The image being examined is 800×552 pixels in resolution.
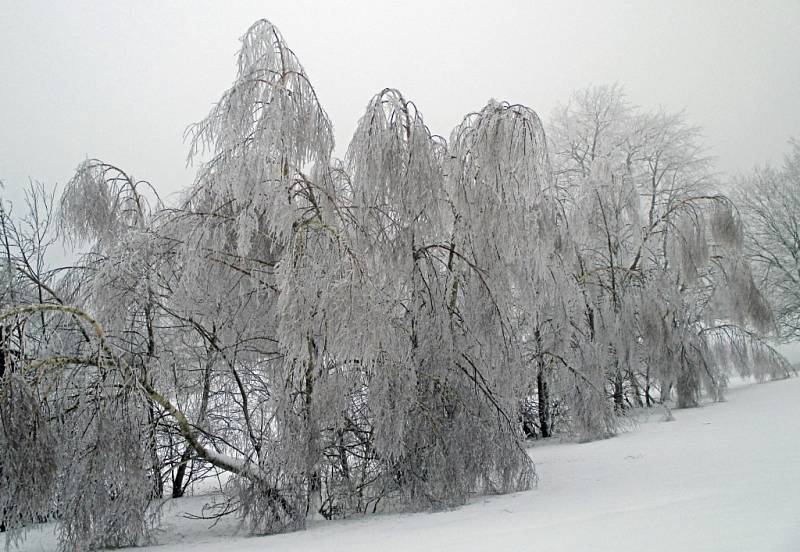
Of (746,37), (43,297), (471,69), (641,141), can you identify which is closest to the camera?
(43,297)

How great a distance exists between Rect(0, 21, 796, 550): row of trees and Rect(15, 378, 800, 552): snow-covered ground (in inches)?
16.7

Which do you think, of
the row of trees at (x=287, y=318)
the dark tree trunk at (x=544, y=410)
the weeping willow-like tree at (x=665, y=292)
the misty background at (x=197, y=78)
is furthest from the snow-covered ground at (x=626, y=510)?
the misty background at (x=197, y=78)

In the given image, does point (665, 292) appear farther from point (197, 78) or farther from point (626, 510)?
point (197, 78)

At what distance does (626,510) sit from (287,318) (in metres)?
2.55

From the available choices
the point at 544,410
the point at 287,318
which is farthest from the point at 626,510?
the point at 544,410

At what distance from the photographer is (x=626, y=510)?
328 cm

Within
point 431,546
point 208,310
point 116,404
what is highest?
point 208,310

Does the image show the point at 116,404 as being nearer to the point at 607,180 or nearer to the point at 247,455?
the point at 247,455

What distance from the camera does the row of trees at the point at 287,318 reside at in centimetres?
417

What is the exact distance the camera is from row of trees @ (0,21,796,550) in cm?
417

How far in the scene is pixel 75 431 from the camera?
14.1 feet

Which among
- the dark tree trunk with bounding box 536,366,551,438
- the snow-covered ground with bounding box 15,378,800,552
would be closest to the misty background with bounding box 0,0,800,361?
the snow-covered ground with bounding box 15,378,800,552

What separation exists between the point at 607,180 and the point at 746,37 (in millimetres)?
5001

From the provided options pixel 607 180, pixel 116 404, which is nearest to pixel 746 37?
pixel 607 180
